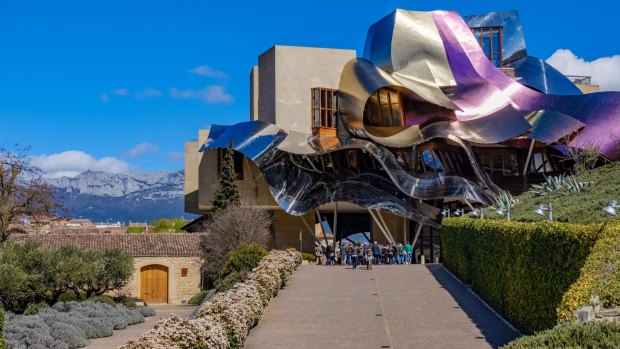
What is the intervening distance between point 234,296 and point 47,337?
7.41m

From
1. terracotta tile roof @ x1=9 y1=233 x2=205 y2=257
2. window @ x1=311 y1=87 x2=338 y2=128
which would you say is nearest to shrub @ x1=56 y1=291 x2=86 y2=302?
terracotta tile roof @ x1=9 y1=233 x2=205 y2=257

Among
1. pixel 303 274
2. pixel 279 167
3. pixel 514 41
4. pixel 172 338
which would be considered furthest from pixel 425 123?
pixel 172 338

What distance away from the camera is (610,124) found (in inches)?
1633

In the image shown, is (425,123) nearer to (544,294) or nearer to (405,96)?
(405,96)

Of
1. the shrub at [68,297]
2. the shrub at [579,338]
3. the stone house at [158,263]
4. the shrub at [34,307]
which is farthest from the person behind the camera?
the stone house at [158,263]

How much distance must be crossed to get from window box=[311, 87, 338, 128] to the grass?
78.4 ft

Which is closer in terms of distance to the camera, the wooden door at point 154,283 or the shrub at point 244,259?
the shrub at point 244,259

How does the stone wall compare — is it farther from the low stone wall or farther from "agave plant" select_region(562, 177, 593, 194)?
the low stone wall

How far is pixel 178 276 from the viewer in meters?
39.4

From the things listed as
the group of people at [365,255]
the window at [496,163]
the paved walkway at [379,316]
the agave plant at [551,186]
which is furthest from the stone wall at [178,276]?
the agave plant at [551,186]

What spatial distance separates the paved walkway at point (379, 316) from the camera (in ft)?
49.5

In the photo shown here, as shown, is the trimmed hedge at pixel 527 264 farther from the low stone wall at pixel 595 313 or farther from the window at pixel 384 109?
the window at pixel 384 109

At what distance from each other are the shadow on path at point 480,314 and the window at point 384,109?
1963 centimetres

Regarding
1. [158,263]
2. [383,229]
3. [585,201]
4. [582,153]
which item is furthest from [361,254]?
[585,201]
